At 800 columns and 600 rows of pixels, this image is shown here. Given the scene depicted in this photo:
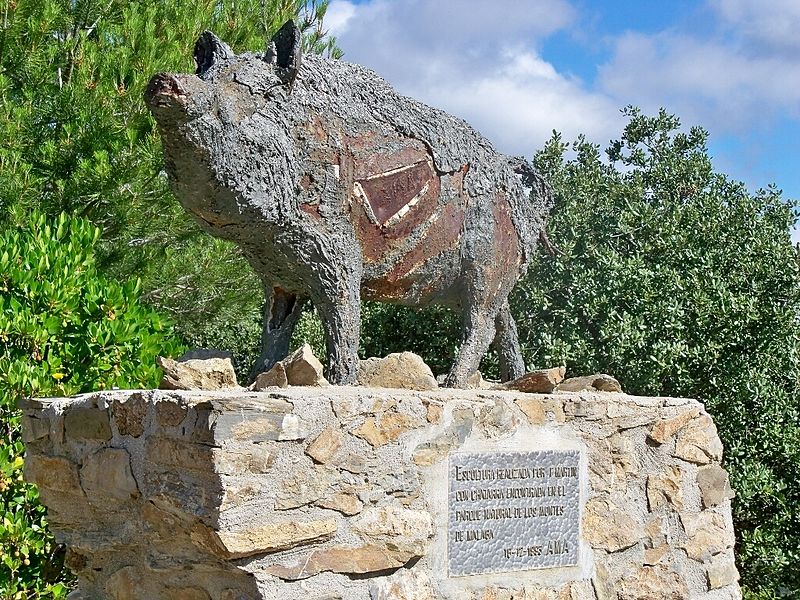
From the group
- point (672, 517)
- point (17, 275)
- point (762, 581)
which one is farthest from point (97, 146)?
point (762, 581)

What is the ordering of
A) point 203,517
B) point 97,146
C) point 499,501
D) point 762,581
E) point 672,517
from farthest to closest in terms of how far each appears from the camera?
1. point 762,581
2. point 97,146
3. point 672,517
4. point 499,501
5. point 203,517

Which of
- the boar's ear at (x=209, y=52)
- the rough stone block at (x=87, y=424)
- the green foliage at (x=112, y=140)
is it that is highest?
the green foliage at (x=112, y=140)

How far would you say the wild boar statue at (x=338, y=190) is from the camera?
12.3 feet

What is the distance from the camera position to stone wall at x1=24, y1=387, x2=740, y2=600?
352cm

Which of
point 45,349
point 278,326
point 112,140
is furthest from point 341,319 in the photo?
point 112,140

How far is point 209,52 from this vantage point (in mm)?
3877

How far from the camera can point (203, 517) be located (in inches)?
136

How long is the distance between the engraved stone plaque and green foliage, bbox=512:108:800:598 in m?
2.78

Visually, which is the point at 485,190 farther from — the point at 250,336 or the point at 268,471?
the point at 250,336

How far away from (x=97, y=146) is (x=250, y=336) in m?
2.58

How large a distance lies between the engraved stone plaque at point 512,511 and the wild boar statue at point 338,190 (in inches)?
21.8

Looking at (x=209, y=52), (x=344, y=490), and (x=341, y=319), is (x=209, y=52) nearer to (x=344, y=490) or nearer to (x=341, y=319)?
(x=341, y=319)

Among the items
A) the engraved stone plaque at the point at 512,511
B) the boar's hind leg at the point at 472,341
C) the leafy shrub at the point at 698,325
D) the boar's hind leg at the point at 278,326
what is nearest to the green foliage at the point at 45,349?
the boar's hind leg at the point at 278,326

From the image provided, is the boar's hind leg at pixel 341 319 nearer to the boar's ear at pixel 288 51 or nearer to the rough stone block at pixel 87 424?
the boar's ear at pixel 288 51
